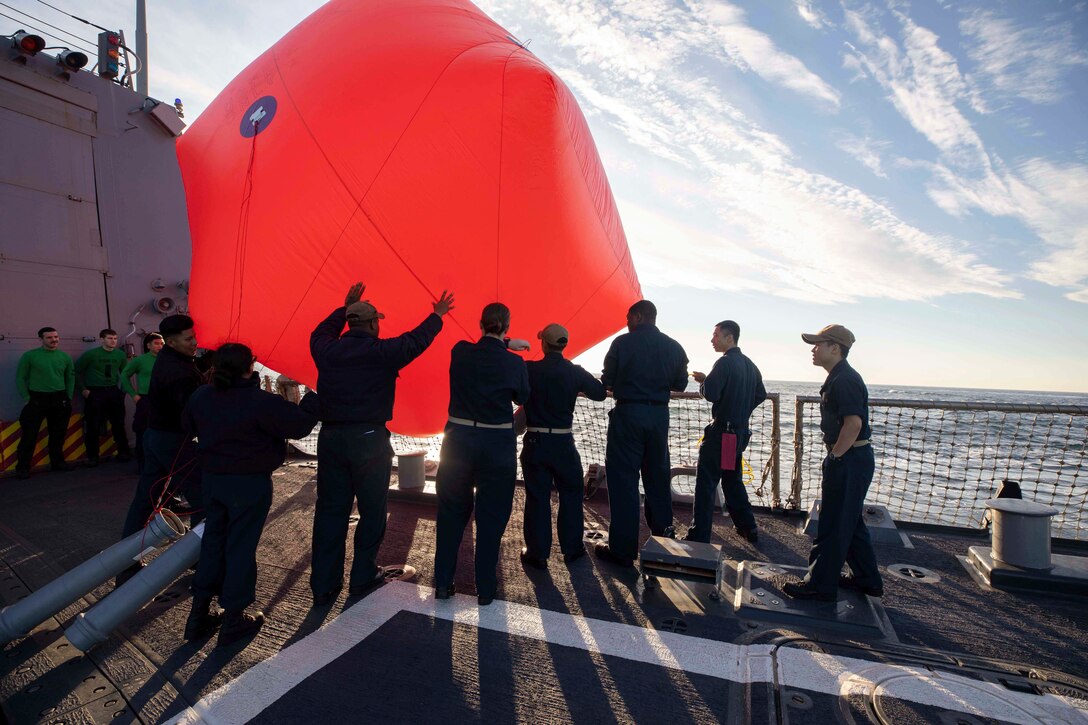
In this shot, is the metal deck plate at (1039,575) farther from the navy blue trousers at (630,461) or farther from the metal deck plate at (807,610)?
the navy blue trousers at (630,461)

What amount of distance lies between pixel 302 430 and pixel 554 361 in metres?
1.89

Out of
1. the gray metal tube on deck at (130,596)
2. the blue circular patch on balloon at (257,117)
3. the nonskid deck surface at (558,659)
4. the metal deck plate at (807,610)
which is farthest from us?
the blue circular patch on balloon at (257,117)

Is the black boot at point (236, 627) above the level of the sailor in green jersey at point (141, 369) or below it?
below

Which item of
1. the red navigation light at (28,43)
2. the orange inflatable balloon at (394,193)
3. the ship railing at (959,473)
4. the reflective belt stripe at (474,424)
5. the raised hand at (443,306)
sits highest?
the red navigation light at (28,43)

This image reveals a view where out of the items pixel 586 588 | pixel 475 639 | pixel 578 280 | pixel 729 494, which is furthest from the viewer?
pixel 729 494

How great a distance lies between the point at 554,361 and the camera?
4398 millimetres

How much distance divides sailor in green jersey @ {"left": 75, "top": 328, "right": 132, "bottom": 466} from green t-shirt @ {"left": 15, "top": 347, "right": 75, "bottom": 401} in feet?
1.35

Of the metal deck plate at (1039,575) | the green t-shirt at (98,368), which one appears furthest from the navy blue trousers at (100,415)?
the metal deck plate at (1039,575)

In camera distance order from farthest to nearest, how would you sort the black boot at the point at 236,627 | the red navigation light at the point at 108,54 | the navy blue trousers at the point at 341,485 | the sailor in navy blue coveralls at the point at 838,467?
the red navigation light at the point at 108,54
the navy blue trousers at the point at 341,485
the sailor in navy blue coveralls at the point at 838,467
the black boot at the point at 236,627

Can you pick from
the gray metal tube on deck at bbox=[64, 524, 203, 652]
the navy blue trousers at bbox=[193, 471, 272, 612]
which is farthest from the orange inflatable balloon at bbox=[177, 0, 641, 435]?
the gray metal tube on deck at bbox=[64, 524, 203, 652]

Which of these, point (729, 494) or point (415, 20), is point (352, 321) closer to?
point (415, 20)

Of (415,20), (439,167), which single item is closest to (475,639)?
(439,167)

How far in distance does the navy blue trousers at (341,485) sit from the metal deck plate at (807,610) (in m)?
2.49

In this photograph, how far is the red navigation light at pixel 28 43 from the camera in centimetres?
725
